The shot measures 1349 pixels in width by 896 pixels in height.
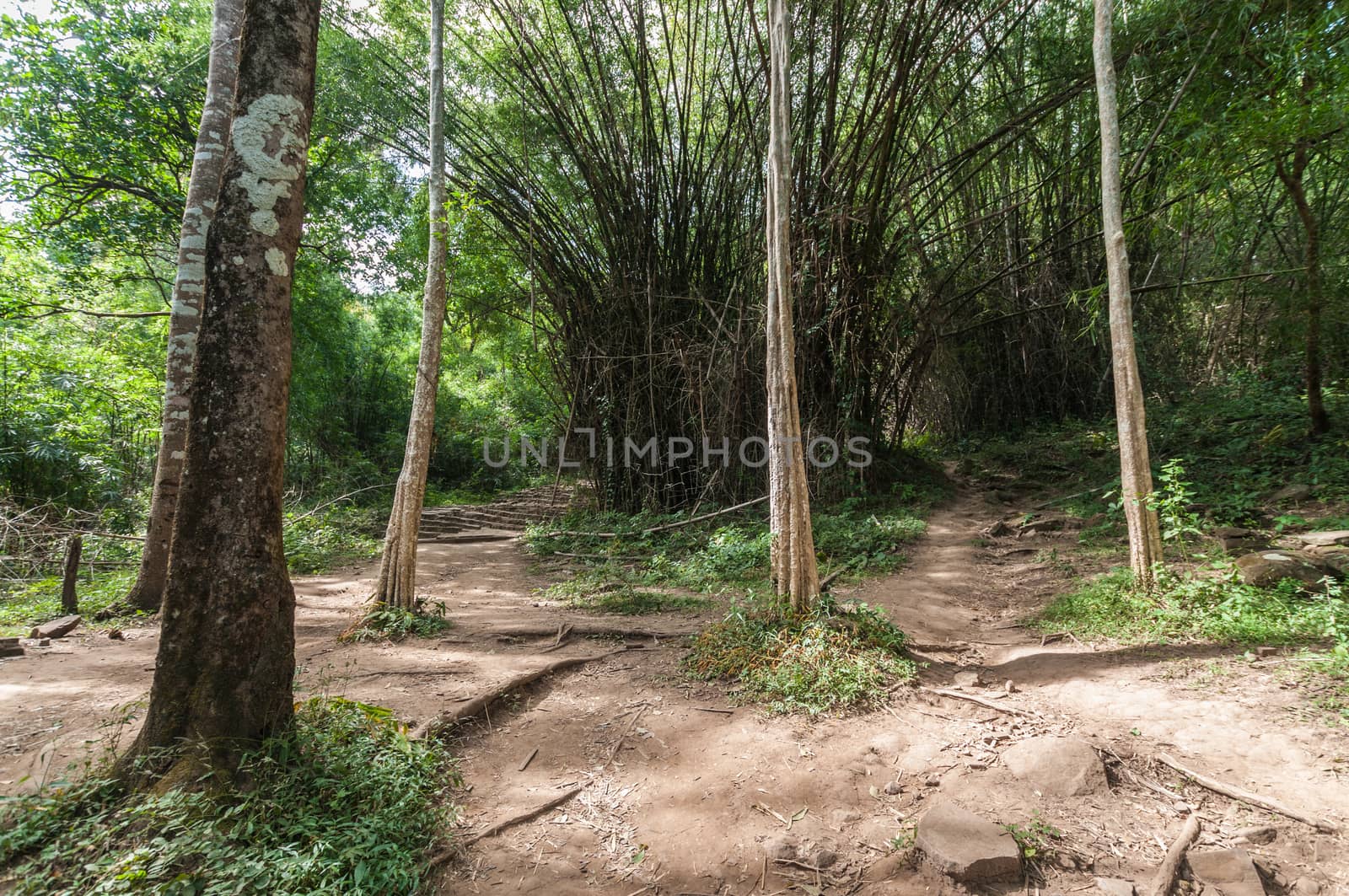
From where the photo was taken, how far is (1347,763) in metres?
2.16

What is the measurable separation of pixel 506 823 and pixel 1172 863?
217 cm

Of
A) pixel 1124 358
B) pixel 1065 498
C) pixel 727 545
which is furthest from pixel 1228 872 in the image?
pixel 1065 498

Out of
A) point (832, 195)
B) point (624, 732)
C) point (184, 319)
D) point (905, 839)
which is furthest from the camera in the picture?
point (832, 195)

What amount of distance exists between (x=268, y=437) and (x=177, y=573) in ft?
1.66

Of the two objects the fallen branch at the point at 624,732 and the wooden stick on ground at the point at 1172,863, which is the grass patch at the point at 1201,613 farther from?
the fallen branch at the point at 624,732

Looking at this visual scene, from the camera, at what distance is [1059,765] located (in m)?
2.29

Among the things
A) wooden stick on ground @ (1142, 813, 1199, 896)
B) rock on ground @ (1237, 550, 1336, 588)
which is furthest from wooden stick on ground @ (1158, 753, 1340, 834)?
rock on ground @ (1237, 550, 1336, 588)

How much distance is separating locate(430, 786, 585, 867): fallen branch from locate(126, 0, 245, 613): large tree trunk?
414 cm

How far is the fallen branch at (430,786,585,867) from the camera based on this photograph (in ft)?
6.49

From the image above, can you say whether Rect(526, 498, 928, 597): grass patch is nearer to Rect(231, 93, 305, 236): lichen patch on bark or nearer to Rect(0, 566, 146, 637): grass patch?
Rect(0, 566, 146, 637): grass patch

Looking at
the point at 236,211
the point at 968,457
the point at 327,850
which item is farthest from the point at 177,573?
the point at 968,457

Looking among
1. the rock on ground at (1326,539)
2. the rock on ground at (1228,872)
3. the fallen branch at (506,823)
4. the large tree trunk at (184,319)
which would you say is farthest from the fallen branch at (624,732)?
the rock on ground at (1326,539)

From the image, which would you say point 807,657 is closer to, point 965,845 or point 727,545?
point 965,845

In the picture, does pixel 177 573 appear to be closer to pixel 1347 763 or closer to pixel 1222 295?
pixel 1347 763
